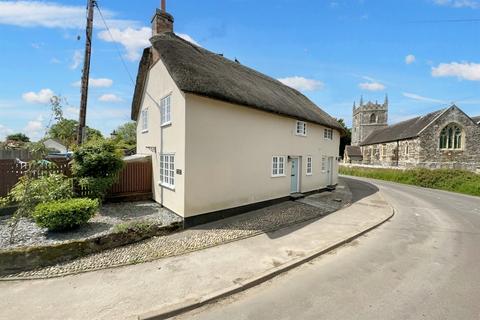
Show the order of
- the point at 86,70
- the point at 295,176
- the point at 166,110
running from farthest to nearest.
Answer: the point at 295,176 → the point at 86,70 → the point at 166,110

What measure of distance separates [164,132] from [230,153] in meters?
3.16

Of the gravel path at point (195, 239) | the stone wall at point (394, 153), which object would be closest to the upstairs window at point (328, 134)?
the gravel path at point (195, 239)

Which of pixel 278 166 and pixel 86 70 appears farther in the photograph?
pixel 278 166

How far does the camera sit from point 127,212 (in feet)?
31.1

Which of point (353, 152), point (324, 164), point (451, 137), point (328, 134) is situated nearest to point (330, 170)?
point (324, 164)

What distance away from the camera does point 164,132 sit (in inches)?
423

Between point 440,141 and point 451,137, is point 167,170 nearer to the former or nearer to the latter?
point 440,141

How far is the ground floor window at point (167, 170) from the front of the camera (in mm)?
9916

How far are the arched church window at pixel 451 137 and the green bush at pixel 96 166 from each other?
40159 mm

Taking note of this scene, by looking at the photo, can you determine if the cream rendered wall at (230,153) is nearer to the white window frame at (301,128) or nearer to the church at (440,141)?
the white window frame at (301,128)

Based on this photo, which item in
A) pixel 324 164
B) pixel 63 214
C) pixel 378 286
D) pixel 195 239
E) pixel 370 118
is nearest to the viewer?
pixel 378 286

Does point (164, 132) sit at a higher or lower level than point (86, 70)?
lower

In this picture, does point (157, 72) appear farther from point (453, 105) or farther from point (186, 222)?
point (453, 105)

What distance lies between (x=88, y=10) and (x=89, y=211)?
9564 mm
